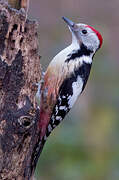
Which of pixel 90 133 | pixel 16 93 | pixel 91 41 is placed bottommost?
pixel 16 93

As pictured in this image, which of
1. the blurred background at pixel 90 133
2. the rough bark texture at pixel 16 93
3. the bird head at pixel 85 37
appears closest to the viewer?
the rough bark texture at pixel 16 93

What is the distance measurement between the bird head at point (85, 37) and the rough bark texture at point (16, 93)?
1153 millimetres

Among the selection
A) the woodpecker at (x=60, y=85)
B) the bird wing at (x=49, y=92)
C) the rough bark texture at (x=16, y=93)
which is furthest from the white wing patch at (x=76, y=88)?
the rough bark texture at (x=16, y=93)

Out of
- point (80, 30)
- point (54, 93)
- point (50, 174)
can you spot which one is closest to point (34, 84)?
point (54, 93)

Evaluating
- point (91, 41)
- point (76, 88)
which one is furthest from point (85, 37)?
point (76, 88)

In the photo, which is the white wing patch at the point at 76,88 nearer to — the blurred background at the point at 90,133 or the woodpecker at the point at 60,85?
the woodpecker at the point at 60,85

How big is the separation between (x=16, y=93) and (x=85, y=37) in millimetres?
1591

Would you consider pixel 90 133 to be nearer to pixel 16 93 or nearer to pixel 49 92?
pixel 49 92

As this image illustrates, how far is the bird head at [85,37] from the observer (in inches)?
183

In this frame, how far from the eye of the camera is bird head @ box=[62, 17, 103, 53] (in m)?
4.64

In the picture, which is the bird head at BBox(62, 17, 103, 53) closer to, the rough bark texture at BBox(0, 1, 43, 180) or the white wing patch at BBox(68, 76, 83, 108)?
the white wing patch at BBox(68, 76, 83, 108)

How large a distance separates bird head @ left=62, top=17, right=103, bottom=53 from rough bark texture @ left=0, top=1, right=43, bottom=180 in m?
1.15

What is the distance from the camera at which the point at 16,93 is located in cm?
338

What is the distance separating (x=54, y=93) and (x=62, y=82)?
151 mm
